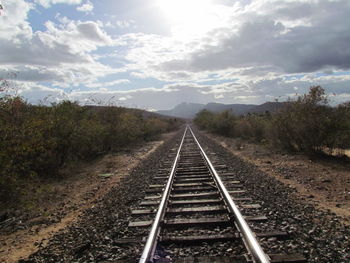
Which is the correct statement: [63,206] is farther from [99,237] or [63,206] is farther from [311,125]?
[311,125]

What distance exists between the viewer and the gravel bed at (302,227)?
4.04 m

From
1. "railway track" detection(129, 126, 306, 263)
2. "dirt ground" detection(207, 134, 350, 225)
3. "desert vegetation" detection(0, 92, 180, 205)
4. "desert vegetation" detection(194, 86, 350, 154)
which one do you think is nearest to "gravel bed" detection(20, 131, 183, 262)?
"railway track" detection(129, 126, 306, 263)

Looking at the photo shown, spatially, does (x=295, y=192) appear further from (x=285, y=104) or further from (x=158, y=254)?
(x=285, y=104)

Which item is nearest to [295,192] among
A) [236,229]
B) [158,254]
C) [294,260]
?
[236,229]

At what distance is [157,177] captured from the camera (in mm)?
9773

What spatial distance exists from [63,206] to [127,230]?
328 cm

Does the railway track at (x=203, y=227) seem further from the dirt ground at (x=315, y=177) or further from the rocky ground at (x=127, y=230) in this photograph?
the dirt ground at (x=315, y=177)

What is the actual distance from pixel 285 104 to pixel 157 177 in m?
8.51

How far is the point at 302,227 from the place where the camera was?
4.95 meters

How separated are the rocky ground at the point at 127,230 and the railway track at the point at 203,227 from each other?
29cm

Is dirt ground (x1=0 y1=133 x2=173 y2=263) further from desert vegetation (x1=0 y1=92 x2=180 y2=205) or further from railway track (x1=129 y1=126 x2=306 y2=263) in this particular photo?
railway track (x1=129 y1=126 x2=306 y2=263)

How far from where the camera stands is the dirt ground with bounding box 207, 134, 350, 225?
264 inches

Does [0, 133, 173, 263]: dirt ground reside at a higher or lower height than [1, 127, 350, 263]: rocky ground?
lower

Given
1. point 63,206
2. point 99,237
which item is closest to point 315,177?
point 99,237
